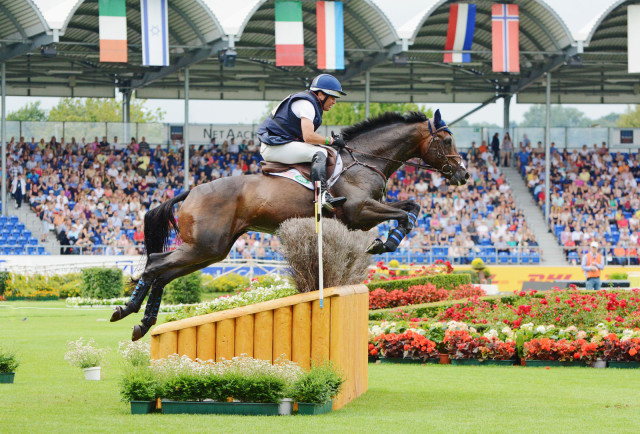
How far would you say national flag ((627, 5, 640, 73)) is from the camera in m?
32.8

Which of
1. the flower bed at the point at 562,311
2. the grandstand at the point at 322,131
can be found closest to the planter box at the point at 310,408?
the flower bed at the point at 562,311

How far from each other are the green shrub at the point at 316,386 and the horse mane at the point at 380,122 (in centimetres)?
344

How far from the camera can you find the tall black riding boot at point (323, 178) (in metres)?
9.23

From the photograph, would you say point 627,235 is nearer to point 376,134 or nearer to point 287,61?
point 287,61

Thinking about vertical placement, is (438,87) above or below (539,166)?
above

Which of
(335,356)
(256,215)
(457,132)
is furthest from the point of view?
(457,132)

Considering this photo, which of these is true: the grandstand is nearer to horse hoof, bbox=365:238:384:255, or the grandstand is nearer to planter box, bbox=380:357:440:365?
planter box, bbox=380:357:440:365

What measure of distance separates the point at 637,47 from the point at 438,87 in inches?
460

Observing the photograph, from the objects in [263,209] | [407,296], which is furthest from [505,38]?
[263,209]

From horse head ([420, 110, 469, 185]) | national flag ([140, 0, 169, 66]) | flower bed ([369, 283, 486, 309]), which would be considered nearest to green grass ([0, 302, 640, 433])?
horse head ([420, 110, 469, 185])

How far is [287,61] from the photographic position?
1235 inches

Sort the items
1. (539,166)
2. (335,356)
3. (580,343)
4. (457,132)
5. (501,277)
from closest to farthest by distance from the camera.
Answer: (335,356)
(580,343)
(501,277)
(539,166)
(457,132)

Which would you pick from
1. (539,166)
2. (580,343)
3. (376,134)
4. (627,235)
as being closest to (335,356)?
(376,134)

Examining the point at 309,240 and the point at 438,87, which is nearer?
the point at 309,240
